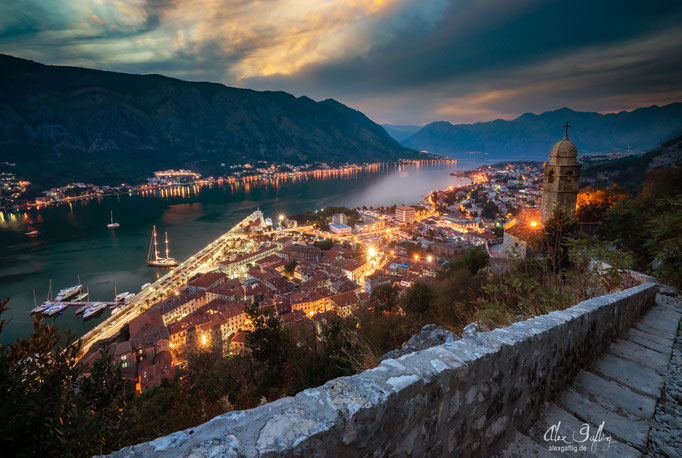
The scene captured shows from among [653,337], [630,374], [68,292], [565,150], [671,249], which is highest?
[565,150]

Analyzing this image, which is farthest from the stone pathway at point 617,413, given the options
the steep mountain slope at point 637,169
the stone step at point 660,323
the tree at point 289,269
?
the steep mountain slope at point 637,169

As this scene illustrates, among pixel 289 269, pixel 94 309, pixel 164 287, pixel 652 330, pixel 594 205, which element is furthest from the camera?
pixel 289 269

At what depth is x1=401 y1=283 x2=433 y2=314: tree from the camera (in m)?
10.9

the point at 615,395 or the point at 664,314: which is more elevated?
the point at 615,395

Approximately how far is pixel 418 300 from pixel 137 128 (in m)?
147

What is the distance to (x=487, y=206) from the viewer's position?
Answer: 47.4 meters

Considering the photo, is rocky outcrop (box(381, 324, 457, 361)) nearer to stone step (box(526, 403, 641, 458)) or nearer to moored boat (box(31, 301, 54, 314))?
stone step (box(526, 403, 641, 458))

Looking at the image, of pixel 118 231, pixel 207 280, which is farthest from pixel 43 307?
pixel 118 231

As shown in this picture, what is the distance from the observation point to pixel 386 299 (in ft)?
47.0

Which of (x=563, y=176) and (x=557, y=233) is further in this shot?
(x=563, y=176)

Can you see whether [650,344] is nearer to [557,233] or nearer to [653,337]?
[653,337]

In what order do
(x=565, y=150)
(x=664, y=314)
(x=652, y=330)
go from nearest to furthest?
(x=652, y=330) < (x=664, y=314) < (x=565, y=150)

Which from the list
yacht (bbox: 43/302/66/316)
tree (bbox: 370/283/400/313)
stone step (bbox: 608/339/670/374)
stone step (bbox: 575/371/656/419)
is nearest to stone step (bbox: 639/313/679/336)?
stone step (bbox: 608/339/670/374)

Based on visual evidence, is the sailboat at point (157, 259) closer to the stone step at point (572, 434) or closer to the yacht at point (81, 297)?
the yacht at point (81, 297)
